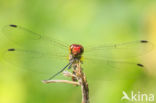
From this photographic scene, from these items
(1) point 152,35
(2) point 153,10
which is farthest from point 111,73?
(2) point 153,10

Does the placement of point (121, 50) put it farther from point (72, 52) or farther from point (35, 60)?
point (35, 60)

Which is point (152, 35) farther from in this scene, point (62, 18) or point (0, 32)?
point (0, 32)

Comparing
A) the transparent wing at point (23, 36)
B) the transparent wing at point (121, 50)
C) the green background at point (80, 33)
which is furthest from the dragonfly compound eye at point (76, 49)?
the transparent wing at point (23, 36)

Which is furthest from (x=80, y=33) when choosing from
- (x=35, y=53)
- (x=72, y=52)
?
(x=72, y=52)

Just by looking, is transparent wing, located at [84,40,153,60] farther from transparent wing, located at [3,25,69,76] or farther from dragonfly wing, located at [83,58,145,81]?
transparent wing, located at [3,25,69,76]

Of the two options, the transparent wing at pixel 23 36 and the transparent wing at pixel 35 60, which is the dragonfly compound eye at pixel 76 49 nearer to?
the transparent wing at pixel 35 60

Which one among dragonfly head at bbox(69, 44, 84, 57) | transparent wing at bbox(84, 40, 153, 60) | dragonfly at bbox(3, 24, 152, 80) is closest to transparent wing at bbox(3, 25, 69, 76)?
dragonfly at bbox(3, 24, 152, 80)

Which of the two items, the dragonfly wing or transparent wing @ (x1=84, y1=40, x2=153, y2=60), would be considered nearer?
transparent wing @ (x1=84, y1=40, x2=153, y2=60)
